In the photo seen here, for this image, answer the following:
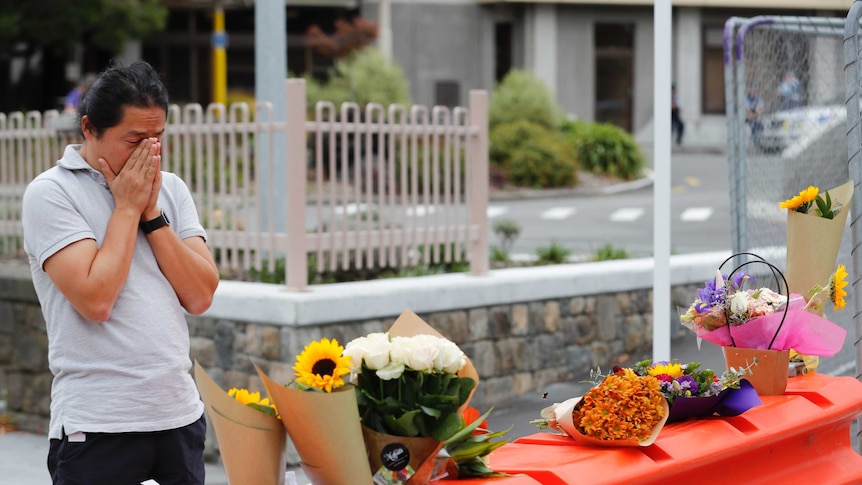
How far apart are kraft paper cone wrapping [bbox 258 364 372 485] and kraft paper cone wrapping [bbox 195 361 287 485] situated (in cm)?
6

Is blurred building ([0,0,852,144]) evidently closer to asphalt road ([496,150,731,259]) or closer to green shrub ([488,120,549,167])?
green shrub ([488,120,549,167])

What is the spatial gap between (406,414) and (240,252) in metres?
5.40

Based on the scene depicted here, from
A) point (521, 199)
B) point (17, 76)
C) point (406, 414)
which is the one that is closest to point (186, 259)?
point (406, 414)

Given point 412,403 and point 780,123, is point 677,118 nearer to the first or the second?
point 780,123

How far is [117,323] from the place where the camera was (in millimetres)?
2811

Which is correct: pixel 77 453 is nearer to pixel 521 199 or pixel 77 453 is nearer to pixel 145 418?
pixel 145 418

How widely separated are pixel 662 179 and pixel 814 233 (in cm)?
67

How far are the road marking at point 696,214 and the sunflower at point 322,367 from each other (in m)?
14.4

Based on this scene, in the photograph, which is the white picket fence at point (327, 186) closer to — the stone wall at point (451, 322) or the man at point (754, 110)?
the stone wall at point (451, 322)

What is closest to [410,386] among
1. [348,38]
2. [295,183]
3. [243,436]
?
[243,436]

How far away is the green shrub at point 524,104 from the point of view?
2416 cm

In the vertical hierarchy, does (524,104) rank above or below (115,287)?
above

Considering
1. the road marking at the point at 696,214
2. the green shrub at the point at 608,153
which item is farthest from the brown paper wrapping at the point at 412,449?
the green shrub at the point at 608,153

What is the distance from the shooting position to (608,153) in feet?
76.9
